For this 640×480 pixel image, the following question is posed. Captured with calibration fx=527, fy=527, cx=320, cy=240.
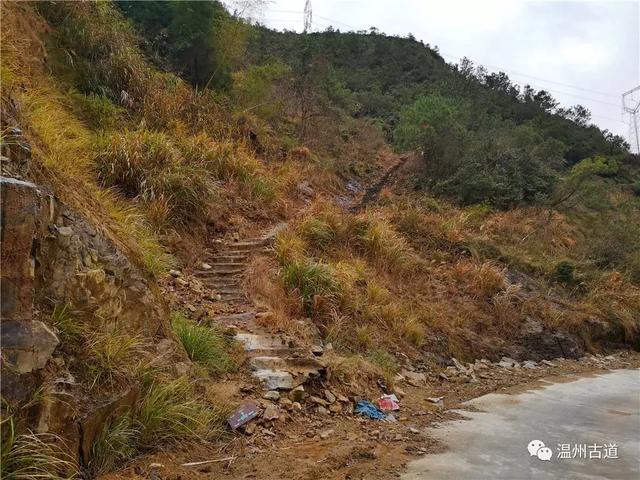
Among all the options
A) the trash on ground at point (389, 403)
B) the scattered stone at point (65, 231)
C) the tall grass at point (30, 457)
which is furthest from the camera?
the trash on ground at point (389, 403)

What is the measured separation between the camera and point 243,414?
4512 mm

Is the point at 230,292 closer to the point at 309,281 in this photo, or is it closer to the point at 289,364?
the point at 309,281

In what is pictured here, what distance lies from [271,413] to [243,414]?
0.32 m

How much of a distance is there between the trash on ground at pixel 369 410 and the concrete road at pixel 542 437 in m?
0.57

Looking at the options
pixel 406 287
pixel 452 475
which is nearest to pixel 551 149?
pixel 406 287

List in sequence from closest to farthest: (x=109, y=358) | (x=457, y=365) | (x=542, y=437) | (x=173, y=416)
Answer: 1. (x=109, y=358)
2. (x=173, y=416)
3. (x=542, y=437)
4. (x=457, y=365)

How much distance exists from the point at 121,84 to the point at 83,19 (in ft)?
4.10

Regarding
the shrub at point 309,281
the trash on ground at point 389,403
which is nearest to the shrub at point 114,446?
the trash on ground at point 389,403

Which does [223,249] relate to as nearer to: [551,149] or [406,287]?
[406,287]

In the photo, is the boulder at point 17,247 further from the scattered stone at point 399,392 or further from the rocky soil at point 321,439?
the scattered stone at point 399,392

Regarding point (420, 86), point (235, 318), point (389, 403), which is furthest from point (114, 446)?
point (420, 86)

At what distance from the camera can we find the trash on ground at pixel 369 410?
5.35 metres

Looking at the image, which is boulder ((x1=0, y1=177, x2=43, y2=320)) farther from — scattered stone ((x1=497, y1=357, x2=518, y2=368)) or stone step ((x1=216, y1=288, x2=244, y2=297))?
scattered stone ((x1=497, y1=357, x2=518, y2=368))

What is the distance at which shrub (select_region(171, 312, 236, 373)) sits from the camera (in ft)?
16.5
